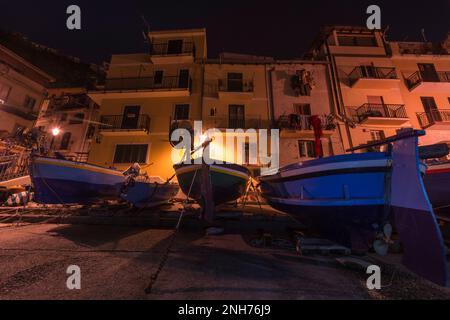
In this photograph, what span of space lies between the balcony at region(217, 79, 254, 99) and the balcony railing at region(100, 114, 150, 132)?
21.0 feet

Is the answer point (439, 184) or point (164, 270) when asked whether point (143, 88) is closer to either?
point (164, 270)

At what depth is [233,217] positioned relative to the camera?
223 inches

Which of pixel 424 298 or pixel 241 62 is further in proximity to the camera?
pixel 241 62

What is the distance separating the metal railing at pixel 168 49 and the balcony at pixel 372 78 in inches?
541

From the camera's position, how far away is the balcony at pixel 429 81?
13492 mm

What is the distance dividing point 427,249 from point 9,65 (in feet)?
94.8

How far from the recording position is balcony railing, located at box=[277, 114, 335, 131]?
12545 mm

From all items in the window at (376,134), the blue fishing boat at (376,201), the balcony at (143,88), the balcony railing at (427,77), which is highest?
the balcony railing at (427,77)

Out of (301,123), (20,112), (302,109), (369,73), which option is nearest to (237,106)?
(301,123)

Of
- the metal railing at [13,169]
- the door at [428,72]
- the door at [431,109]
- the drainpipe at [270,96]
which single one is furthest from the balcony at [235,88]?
the door at [428,72]

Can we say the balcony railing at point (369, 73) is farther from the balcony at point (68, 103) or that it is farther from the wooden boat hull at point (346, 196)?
the balcony at point (68, 103)

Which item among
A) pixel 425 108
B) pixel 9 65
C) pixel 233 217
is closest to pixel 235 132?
pixel 233 217

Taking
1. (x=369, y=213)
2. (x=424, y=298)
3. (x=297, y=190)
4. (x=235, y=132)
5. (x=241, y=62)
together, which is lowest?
(x=424, y=298)
